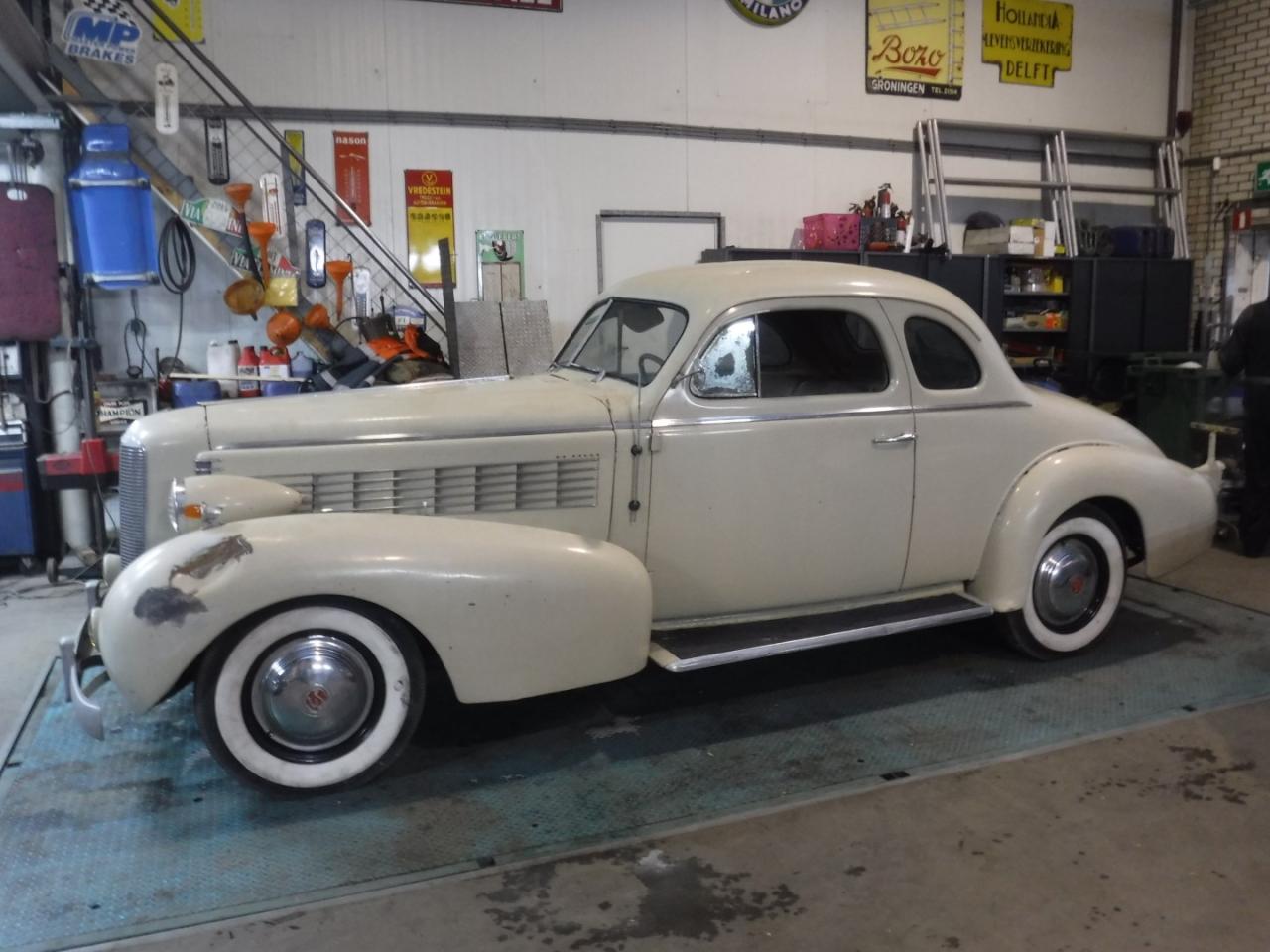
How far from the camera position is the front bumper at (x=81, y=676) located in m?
3.21

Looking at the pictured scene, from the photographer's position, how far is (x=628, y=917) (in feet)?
9.14

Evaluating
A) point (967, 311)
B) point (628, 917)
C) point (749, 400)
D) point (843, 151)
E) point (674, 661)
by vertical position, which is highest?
point (843, 151)

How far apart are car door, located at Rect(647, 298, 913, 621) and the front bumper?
1.92 m

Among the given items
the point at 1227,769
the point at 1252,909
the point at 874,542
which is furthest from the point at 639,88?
the point at 1252,909

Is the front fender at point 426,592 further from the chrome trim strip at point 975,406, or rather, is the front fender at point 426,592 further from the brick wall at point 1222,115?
the brick wall at point 1222,115

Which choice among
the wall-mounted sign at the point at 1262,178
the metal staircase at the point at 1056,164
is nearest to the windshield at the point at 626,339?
the metal staircase at the point at 1056,164

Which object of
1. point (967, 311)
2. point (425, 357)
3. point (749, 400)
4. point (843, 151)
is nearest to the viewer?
point (749, 400)

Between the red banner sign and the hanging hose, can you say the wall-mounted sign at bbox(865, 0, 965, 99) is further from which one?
the hanging hose

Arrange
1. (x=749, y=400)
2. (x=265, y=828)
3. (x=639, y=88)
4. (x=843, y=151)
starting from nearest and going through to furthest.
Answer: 1. (x=265, y=828)
2. (x=749, y=400)
3. (x=639, y=88)
4. (x=843, y=151)

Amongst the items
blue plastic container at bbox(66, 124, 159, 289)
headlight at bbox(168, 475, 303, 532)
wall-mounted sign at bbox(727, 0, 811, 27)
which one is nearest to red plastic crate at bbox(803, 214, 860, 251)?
wall-mounted sign at bbox(727, 0, 811, 27)

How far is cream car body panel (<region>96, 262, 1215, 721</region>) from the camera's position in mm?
3244

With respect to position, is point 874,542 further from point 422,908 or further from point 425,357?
point 425,357

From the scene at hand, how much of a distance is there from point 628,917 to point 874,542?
196 centimetres

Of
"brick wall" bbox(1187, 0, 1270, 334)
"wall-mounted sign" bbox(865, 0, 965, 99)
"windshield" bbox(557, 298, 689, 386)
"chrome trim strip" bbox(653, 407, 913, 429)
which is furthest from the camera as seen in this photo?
"brick wall" bbox(1187, 0, 1270, 334)
